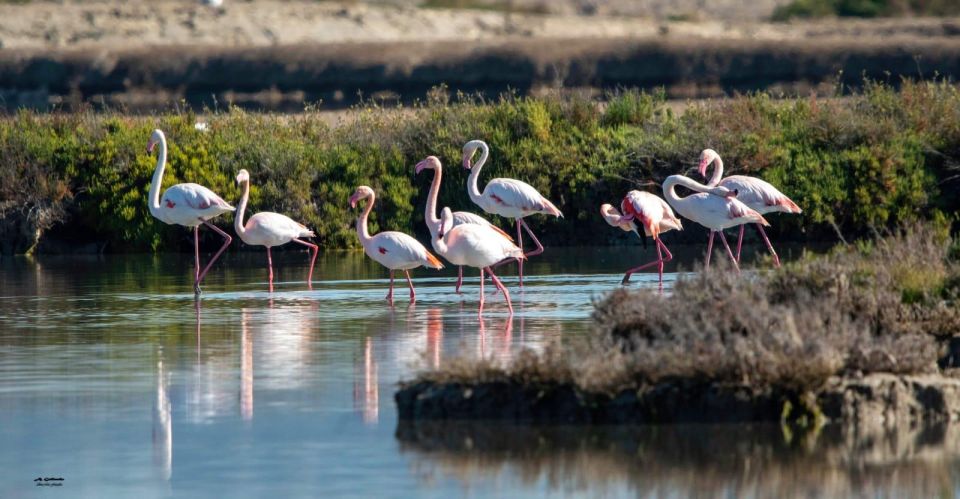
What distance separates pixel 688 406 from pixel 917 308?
2.90m

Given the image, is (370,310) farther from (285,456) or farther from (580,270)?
(285,456)

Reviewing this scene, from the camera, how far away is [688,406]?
35.0 feet

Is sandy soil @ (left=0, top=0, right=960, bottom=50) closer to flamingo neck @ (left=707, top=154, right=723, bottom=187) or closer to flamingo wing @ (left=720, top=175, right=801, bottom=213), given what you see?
flamingo neck @ (left=707, top=154, right=723, bottom=187)

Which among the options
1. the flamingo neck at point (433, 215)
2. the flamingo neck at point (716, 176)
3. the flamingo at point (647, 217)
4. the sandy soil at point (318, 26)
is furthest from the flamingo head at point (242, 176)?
the sandy soil at point (318, 26)

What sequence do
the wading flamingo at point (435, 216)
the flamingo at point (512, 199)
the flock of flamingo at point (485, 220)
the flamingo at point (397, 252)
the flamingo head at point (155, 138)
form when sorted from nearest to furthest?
the flock of flamingo at point (485, 220) < the flamingo at point (397, 252) < the wading flamingo at point (435, 216) < the flamingo at point (512, 199) < the flamingo head at point (155, 138)

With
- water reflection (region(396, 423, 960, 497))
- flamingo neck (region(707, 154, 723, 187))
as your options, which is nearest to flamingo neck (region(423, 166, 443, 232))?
flamingo neck (region(707, 154, 723, 187))

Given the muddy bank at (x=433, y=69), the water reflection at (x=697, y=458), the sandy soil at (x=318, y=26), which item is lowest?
the water reflection at (x=697, y=458)

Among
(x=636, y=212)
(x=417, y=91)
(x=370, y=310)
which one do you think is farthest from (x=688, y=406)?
(x=417, y=91)

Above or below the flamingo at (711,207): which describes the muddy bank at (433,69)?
above

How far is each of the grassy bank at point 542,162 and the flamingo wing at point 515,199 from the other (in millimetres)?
4835

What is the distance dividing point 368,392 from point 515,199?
916 cm

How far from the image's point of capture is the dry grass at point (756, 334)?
34.3 ft

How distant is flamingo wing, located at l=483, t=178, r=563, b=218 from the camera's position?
20906 millimetres

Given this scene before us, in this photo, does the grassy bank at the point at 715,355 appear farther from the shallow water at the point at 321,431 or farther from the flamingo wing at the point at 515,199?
the flamingo wing at the point at 515,199
